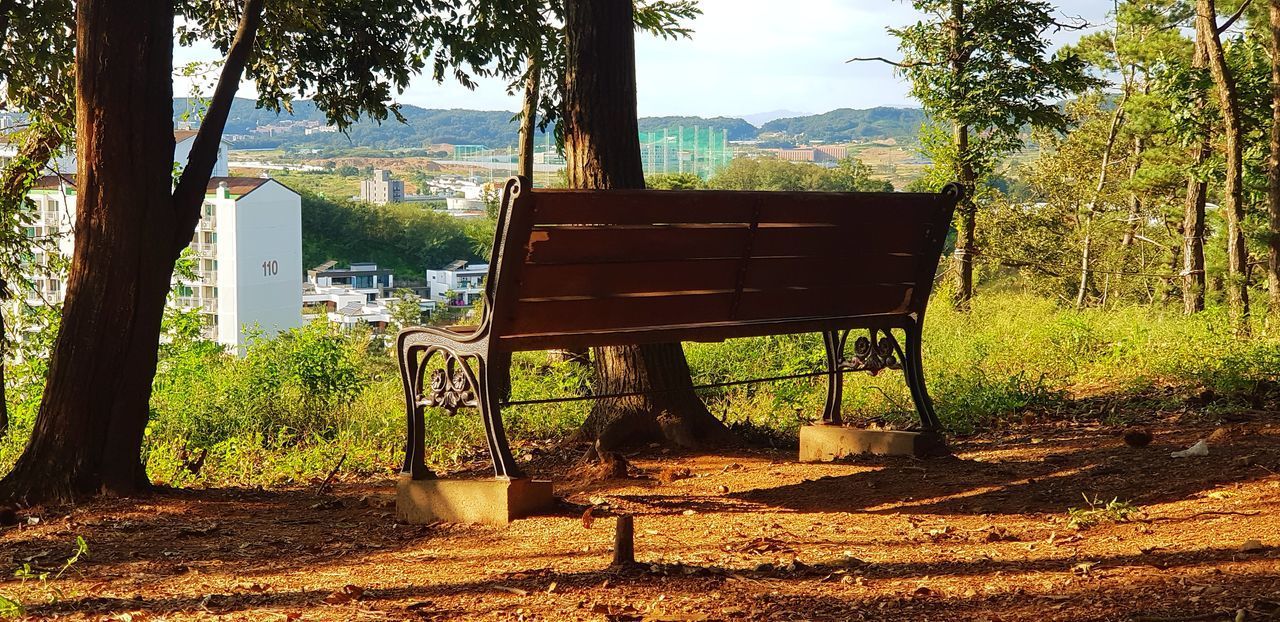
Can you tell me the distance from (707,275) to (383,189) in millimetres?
57982

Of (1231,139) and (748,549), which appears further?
(1231,139)

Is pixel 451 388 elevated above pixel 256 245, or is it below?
below

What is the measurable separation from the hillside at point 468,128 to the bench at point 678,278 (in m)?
43.1

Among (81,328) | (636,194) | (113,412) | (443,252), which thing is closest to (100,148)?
(81,328)

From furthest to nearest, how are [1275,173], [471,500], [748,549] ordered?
1. [1275,173]
2. [471,500]
3. [748,549]

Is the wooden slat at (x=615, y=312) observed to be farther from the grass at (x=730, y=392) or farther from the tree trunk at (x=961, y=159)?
the tree trunk at (x=961, y=159)

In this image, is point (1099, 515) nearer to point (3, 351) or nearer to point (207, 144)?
point (207, 144)

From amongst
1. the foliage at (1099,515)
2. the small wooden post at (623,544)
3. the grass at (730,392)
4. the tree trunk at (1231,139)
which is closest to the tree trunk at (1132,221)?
the tree trunk at (1231,139)

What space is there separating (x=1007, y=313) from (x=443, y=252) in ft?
157

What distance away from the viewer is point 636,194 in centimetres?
375

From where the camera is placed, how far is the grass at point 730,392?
5957 millimetres

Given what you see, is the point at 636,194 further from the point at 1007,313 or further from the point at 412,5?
the point at 1007,313

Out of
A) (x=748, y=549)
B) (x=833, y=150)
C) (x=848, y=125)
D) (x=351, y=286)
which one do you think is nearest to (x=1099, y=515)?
(x=748, y=549)

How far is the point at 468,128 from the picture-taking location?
198 feet
